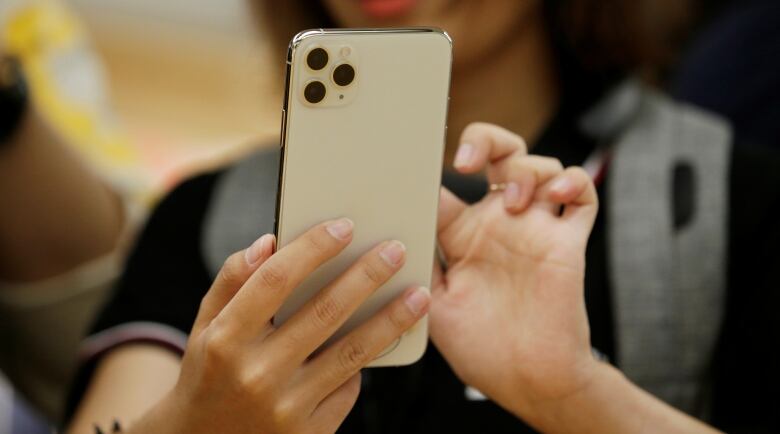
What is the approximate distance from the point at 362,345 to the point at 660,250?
25 centimetres

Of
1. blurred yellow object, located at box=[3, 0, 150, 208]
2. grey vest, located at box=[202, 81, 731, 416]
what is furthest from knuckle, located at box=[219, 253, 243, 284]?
blurred yellow object, located at box=[3, 0, 150, 208]

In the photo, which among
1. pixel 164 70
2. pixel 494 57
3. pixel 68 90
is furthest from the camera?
pixel 164 70

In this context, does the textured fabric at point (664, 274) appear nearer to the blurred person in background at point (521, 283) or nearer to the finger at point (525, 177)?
the blurred person in background at point (521, 283)

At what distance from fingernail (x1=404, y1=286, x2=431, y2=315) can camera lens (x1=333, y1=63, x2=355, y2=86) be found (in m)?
0.11

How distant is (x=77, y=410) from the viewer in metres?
0.64

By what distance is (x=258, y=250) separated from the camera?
0.41 meters

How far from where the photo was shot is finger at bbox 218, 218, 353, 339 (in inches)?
15.5

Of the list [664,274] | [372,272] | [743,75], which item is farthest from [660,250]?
[743,75]

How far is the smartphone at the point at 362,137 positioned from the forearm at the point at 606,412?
4.8 inches

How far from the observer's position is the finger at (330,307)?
410 millimetres

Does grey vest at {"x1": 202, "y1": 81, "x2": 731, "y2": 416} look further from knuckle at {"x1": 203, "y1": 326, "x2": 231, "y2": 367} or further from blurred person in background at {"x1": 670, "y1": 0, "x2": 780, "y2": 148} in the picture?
blurred person in background at {"x1": 670, "y1": 0, "x2": 780, "y2": 148}

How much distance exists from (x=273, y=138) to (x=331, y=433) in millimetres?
388

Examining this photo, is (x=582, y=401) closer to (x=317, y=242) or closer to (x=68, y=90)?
(x=317, y=242)

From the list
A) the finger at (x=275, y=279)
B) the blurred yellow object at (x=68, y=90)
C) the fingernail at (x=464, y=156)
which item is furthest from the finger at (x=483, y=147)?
the blurred yellow object at (x=68, y=90)
